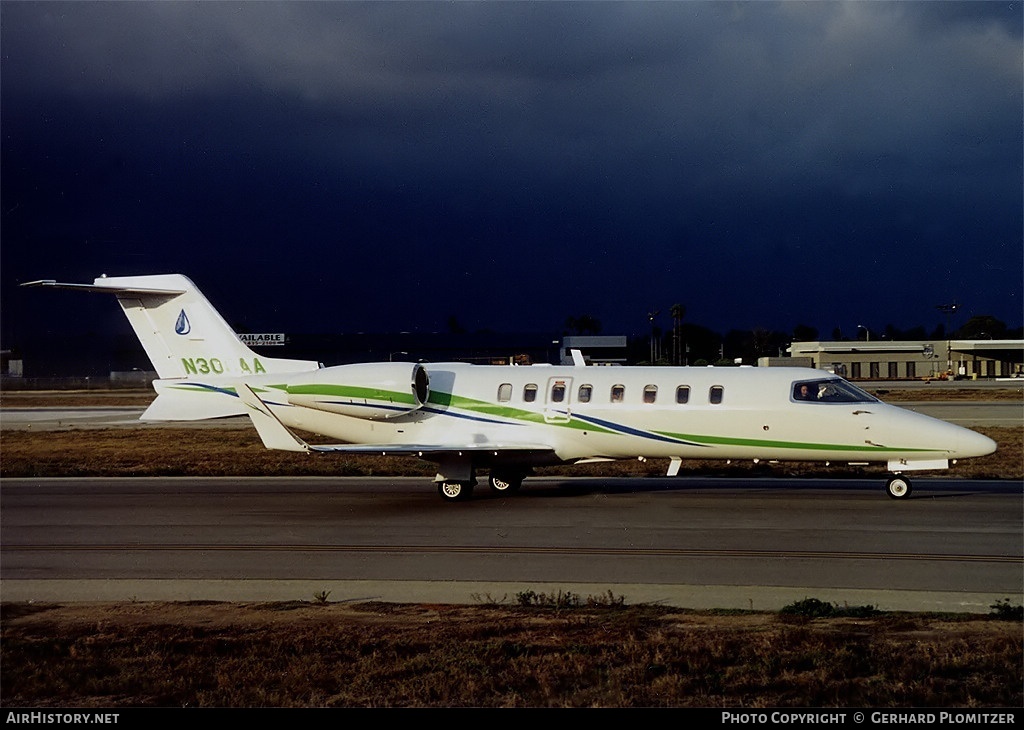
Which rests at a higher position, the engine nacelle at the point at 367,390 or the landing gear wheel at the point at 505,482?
the engine nacelle at the point at 367,390

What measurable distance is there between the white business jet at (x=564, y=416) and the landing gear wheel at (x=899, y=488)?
1.0 inches

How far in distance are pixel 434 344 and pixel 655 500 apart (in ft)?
255

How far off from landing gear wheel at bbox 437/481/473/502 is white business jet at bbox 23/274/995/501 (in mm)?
26

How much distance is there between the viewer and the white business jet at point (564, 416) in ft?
61.0

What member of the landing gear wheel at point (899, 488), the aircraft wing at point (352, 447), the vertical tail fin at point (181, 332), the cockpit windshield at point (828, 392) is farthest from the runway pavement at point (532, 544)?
the vertical tail fin at point (181, 332)

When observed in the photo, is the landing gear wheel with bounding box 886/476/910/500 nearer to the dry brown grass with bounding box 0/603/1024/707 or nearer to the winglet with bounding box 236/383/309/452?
the dry brown grass with bounding box 0/603/1024/707

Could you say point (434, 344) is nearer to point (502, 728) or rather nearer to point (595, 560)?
point (595, 560)

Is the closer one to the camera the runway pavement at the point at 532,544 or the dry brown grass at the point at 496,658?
the dry brown grass at the point at 496,658

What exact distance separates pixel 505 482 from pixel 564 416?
201 centimetres

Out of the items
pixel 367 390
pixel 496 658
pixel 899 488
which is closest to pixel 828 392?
pixel 899 488

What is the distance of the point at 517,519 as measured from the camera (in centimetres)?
1719

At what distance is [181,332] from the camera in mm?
22938

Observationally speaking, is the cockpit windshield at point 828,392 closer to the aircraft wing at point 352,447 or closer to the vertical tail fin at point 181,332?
the aircraft wing at point 352,447

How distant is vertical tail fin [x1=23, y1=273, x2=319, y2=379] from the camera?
2284 cm
